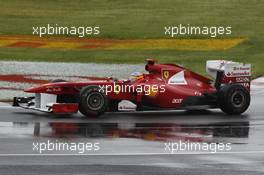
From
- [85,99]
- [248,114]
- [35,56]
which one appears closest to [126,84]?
[85,99]

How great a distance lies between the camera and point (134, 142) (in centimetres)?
1680

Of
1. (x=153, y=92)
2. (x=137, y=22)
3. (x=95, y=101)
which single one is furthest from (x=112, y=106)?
(x=137, y=22)

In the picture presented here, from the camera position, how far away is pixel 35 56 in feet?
111

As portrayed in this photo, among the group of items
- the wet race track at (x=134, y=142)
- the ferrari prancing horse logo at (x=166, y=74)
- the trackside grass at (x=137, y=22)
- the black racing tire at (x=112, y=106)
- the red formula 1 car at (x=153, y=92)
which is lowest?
the wet race track at (x=134, y=142)

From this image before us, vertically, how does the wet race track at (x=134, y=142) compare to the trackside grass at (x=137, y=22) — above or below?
below

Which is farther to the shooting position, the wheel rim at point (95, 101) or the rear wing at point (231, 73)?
the rear wing at point (231, 73)

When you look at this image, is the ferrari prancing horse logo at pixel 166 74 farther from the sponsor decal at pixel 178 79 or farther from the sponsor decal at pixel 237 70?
the sponsor decal at pixel 237 70

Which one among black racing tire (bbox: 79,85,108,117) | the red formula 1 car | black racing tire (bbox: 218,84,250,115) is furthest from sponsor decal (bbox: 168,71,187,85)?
black racing tire (bbox: 79,85,108,117)

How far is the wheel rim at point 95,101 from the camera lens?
64.7 ft

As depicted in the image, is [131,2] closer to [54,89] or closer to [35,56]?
[35,56]

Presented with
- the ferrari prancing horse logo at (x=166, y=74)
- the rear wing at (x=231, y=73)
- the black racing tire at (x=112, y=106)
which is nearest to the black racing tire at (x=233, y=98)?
the rear wing at (x=231, y=73)

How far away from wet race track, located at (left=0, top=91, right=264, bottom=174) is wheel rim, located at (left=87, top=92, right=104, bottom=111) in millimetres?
279

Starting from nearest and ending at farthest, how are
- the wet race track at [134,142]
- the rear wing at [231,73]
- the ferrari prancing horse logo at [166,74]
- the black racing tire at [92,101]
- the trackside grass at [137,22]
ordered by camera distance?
the wet race track at [134,142] → the black racing tire at [92,101] → the ferrari prancing horse logo at [166,74] → the rear wing at [231,73] → the trackside grass at [137,22]

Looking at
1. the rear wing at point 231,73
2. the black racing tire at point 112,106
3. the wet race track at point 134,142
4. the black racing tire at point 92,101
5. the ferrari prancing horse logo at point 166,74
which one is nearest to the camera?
the wet race track at point 134,142
